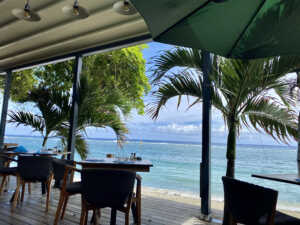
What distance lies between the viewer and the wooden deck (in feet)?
9.54

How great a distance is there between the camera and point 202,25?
1.83 metres

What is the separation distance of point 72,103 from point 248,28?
12.2 ft

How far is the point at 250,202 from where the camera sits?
1.66m

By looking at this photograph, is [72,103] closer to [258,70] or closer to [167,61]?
[167,61]

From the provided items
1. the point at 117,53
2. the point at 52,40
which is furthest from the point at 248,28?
the point at 117,53

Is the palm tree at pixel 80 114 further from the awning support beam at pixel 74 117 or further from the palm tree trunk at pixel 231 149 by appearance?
the palm tree trunk at pixel 231 149

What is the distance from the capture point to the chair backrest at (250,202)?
1585 mm

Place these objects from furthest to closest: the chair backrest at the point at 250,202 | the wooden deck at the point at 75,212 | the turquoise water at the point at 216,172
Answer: the turquoise water at the point at 216,172 < the wooden deck at the point at 75,212 < the chair backrest at the point at 250,202

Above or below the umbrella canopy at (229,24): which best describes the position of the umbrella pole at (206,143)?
below

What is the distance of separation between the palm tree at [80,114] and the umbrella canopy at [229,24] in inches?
123

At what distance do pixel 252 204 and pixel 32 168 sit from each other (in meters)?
2.85

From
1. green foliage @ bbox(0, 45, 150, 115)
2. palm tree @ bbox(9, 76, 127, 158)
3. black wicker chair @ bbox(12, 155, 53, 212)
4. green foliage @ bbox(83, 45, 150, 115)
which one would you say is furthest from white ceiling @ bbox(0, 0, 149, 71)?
green foliage @ bbox(83, 45, 150, 115)

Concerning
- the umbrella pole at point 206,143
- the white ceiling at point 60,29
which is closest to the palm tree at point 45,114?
the white ceiling at point 60,29


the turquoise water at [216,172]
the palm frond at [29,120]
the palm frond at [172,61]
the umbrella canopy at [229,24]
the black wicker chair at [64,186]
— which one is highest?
the palm frond at [172,61]
